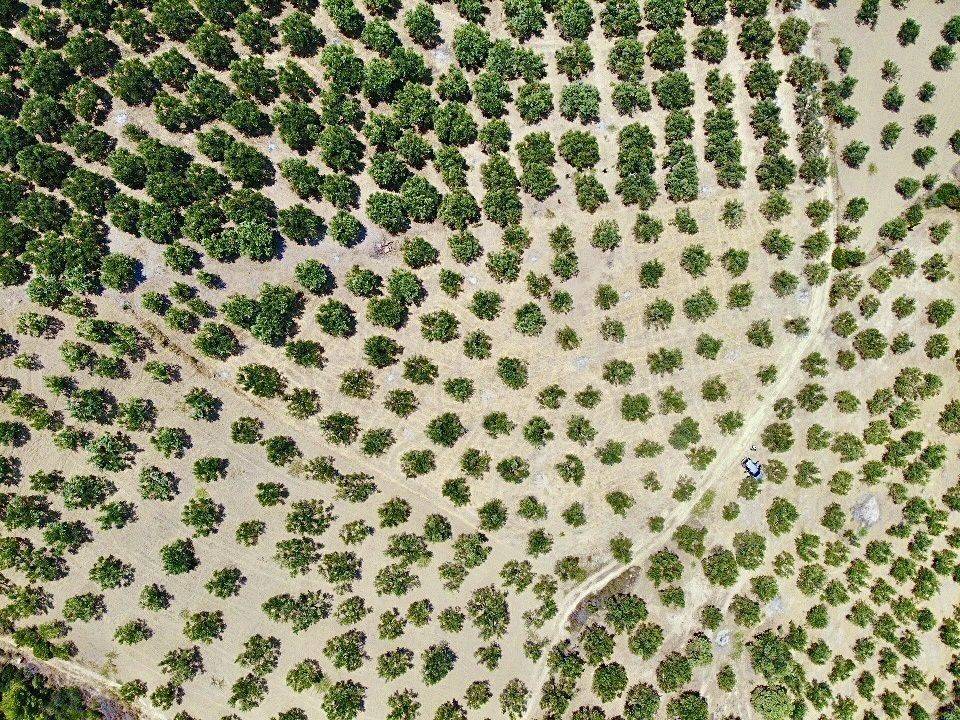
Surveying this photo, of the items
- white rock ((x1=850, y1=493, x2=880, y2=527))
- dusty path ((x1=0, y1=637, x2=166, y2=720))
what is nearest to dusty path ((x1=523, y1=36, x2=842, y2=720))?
white rock ((x1=850, y1=493, x2=880, y2=527))

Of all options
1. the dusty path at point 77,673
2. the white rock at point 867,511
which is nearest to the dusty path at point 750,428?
the white rock at point 867,511

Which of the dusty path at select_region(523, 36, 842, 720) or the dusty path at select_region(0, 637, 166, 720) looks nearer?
the dusty path at select_region(0, 637, 166, 720)

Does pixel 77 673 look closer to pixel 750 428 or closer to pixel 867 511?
pixel 750 428

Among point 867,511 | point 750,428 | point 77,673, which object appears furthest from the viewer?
point 867,511

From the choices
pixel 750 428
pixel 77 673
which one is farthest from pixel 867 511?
pixel 77 673

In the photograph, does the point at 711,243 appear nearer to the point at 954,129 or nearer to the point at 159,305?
the point at 954,129

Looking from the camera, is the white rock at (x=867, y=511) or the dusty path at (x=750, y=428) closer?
the dusty path at (x=750, y=428)

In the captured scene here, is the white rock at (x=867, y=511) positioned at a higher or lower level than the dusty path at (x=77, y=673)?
higher

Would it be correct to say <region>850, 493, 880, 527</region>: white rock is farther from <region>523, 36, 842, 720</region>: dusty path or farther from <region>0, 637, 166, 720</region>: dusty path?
<region>0, 637, 166, 720</region>: dusty path

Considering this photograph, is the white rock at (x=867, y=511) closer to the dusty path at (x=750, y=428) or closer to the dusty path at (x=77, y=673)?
the dusty path at (x=750, y=428)

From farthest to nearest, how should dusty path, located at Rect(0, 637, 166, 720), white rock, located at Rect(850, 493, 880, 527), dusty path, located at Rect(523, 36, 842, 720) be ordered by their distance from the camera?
white rock, located at Rect(850, 493, 880, 527) → dusty path, located at Rect(523, 36, 842, 720) → dusty path, located at Rect(0, 637, 166, 720)

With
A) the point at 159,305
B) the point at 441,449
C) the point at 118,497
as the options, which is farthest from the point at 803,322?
the point at 118,497
